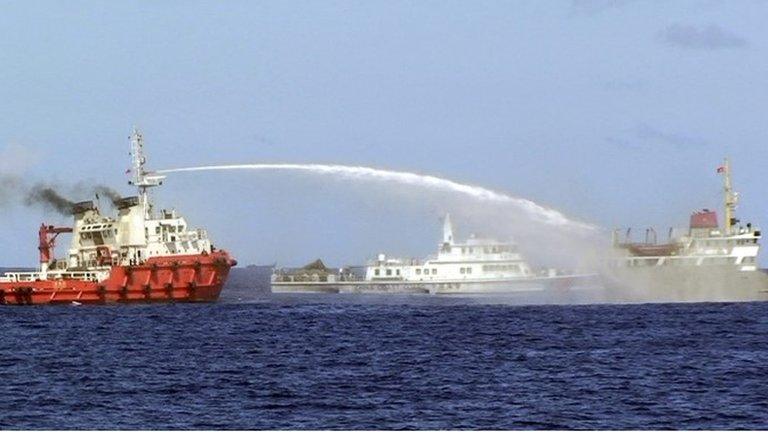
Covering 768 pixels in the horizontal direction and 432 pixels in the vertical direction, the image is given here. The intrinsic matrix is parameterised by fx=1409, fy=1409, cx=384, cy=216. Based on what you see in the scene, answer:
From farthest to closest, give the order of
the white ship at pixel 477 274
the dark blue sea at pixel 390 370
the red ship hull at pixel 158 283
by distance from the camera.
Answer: the white ship at pixel 477 274 → the red ship hull at pixel 158 283 → the dark blue sea at pixel 390 370

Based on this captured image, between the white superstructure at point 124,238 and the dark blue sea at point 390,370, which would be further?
the white superstructure at point 124,238

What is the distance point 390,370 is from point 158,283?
173 feet

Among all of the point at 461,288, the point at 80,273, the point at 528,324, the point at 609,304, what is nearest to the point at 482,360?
the point at 528,324

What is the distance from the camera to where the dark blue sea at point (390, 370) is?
52.3 m

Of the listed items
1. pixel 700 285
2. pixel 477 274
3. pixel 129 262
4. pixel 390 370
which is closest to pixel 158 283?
pixel 129 262

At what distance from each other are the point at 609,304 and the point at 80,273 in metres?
44.2

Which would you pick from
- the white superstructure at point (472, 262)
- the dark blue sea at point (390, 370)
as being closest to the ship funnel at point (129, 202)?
the dark blue sea at point (390, 370)

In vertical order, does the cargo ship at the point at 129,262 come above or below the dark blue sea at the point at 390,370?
above

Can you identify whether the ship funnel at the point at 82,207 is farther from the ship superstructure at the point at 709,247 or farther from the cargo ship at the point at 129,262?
the ship superstructure at the point at 709,247

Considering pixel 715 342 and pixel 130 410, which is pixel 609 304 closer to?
pixel 715 342

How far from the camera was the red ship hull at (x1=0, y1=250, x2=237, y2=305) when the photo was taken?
115312 mm

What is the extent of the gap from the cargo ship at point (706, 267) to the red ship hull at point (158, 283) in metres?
34.9

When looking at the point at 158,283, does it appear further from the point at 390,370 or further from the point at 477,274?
the point at 390,370

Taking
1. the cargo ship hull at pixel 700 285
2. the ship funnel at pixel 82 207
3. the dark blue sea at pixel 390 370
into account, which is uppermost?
the ship funnel at pixel 82 207
